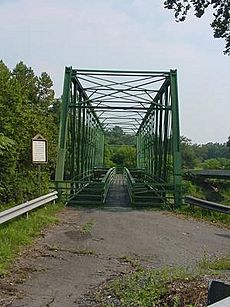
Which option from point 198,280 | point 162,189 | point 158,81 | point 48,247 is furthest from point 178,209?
point 198,280

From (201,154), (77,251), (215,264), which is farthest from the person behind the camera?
(201,154)

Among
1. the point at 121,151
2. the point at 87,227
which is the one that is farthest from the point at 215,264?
the point at 121,151

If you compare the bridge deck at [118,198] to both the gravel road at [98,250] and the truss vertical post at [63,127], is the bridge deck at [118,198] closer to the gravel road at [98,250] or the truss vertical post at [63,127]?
the truss vertical post at [63,127]

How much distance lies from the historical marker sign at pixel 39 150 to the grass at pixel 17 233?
208 cm

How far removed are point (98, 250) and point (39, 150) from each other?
24.4ft

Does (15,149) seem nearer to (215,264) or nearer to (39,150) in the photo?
(39,150)

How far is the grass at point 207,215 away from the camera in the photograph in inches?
603

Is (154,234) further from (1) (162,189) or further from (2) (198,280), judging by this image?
(1) (162,189)

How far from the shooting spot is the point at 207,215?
54.8ft

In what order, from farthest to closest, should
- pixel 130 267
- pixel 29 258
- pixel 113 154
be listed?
1. pixel 113 154
2. pixel 29 258
3. pixel 130 267

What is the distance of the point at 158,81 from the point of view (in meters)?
25.0

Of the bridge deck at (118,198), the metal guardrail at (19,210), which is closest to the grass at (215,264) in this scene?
the metal guardrail at (19,210)

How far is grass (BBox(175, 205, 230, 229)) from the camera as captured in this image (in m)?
15.3

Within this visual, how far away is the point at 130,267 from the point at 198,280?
1931mm
